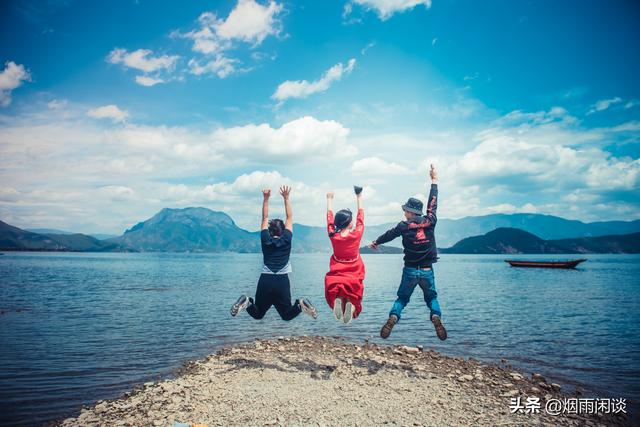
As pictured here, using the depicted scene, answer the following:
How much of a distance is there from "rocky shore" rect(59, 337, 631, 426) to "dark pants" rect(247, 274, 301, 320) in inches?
87.0

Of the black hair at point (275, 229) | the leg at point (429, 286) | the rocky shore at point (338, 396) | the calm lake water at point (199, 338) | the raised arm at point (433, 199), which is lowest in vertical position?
the calm lake water at point (199, 338)

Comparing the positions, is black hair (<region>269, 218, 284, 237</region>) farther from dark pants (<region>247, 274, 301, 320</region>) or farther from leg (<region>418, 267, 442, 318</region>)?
leg (<region>418, 267, 442, 318</region>)

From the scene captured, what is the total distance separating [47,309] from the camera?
29.5 m

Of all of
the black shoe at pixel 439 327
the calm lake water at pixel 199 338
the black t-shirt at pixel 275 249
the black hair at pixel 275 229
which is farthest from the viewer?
the calm lake water at pixel 199 338

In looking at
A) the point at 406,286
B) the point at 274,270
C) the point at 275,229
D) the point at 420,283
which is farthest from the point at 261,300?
the point at 420,283

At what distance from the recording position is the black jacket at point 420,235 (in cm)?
919

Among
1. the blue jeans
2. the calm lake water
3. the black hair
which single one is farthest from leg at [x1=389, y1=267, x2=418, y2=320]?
the calm lake water

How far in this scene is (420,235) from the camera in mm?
9211

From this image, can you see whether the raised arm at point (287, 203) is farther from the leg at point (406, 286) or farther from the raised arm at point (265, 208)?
the leg at point (406, 286)

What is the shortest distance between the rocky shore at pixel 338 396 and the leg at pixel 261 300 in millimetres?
2203

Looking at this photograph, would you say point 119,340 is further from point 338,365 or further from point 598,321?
point 598,321

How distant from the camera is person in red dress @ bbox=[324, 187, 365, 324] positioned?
8.95 metres

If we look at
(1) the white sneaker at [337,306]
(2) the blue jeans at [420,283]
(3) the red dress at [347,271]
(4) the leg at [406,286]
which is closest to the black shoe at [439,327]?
(2) the blue jeans at [420,283]

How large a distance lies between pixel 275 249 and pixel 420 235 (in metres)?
3.96
